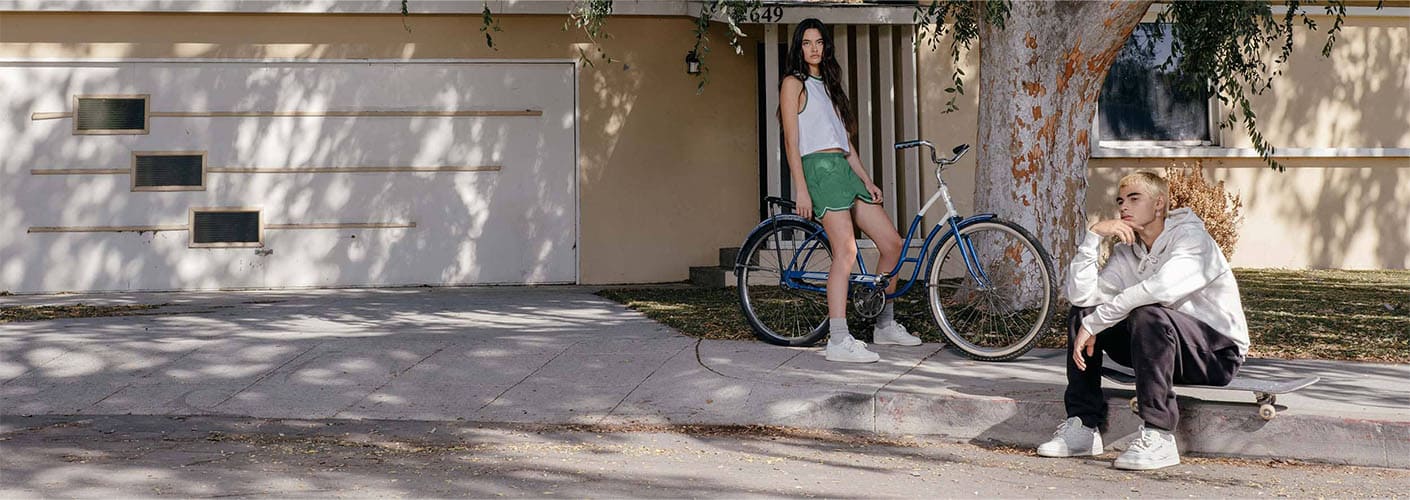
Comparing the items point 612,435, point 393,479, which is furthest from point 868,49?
point 393,479

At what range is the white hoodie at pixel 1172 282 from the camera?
4.81 meters

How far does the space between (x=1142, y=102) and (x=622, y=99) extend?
5.01m

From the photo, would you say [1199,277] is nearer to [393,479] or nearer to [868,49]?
[393,479]

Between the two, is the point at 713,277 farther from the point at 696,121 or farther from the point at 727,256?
the point at 696,121

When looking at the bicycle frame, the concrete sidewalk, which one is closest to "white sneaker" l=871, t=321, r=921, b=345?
the concrete sidewalk

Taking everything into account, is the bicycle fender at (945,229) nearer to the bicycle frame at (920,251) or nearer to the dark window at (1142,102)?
the bicycle frame at (920,251)

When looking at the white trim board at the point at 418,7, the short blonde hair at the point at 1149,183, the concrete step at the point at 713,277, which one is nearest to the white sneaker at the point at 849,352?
the short blonde hair at the point at 1149,183

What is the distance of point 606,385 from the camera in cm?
614

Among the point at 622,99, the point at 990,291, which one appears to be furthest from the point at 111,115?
the point at 990,291

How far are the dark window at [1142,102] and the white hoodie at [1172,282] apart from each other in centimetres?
797

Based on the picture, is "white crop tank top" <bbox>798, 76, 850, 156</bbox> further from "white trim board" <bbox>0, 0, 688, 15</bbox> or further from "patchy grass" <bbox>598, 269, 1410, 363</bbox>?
"white trim board" <bbox>0, 0, 688, 15</bbox>

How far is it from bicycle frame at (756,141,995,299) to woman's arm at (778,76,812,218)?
0.25m

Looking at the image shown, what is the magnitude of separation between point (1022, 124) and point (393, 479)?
474cm

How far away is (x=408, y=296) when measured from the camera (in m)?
10.6
